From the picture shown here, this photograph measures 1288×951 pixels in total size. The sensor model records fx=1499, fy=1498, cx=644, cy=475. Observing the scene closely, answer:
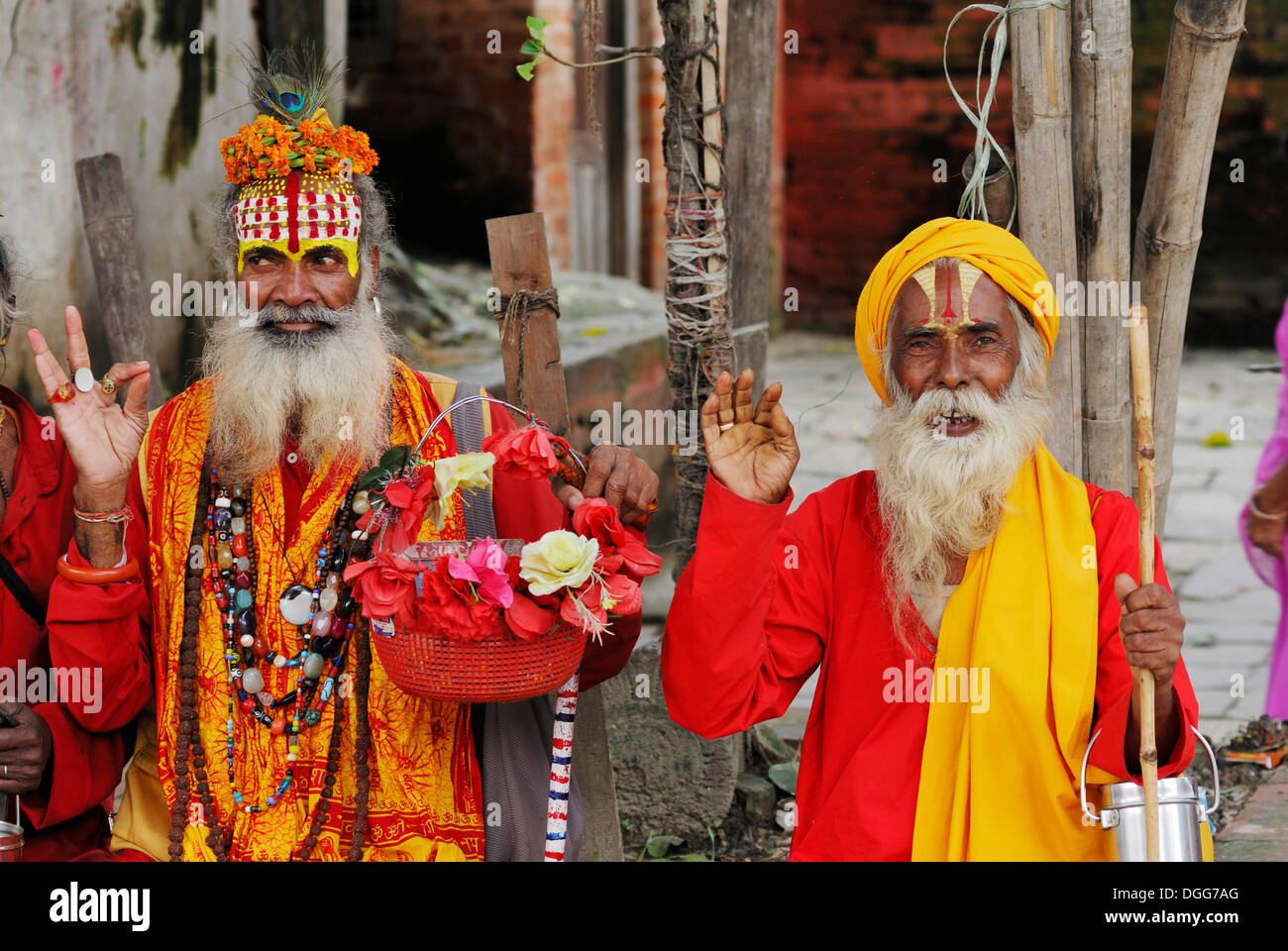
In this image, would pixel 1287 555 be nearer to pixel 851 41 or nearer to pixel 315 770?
pixel 315 770

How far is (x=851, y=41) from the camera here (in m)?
12.9

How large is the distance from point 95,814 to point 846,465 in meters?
6.03

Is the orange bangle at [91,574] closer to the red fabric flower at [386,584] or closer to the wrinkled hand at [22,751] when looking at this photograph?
the wrinkled hand at [22,751]

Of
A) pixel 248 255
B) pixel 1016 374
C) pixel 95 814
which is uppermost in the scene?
pixel 248 255

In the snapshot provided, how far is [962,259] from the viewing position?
309cm

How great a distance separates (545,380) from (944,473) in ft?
3.72

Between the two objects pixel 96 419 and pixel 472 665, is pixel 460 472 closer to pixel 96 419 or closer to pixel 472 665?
pixel 472 665

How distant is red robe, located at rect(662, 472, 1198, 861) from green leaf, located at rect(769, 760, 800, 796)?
146 cm

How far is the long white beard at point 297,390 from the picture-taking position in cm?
330

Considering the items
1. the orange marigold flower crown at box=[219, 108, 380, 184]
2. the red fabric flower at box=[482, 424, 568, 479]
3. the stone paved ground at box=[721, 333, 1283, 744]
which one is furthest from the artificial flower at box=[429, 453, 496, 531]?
the stone paved ground at box=[721, 333, 1283, 744]

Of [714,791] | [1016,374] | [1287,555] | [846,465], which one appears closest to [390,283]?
[846,465]

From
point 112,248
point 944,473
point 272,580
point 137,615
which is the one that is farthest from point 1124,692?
point 112,248

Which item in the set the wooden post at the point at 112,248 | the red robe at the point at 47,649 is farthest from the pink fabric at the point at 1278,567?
the wooden post at the point at 112,248

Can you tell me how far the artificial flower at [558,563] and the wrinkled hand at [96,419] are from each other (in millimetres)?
932
